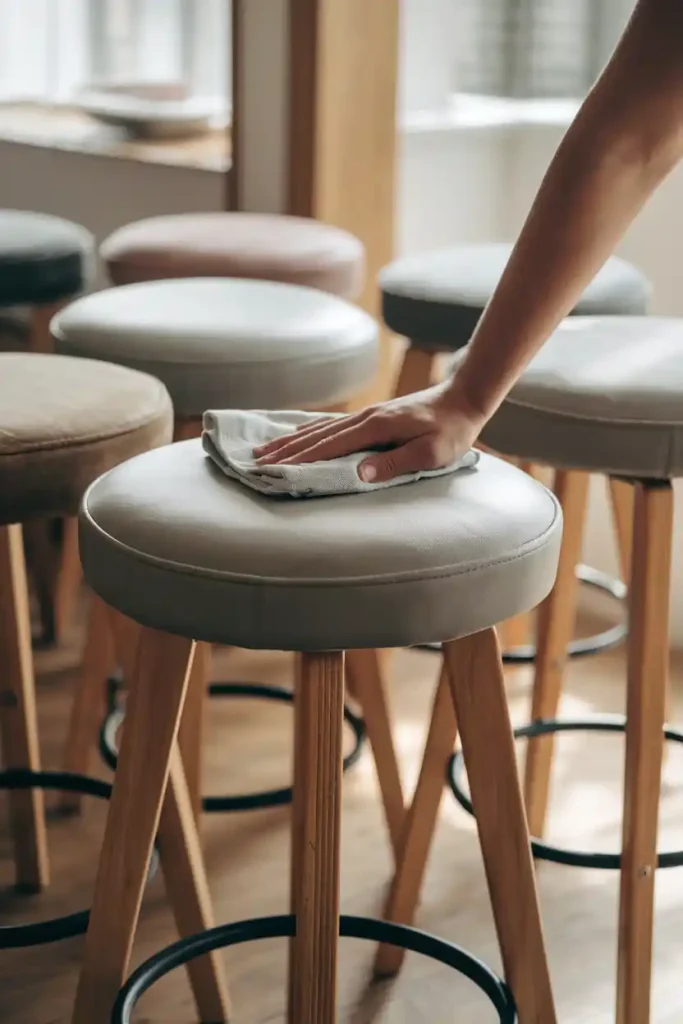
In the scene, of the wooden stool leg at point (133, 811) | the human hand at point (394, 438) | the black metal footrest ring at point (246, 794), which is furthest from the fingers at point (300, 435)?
the black metal footrest ring at point (246, 794)

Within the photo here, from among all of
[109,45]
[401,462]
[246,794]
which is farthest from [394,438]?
[109,45]

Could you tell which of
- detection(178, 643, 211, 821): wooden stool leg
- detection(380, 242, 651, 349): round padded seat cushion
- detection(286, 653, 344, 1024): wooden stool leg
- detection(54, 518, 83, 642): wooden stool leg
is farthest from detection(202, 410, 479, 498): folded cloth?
detection(54, 518, 83, 642): wooden stool leg

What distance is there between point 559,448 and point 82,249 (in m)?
1.03

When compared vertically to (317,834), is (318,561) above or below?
above

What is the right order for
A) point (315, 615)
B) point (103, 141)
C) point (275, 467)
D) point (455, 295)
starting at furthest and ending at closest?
point (103, 141)
point (455, 295)
point (275, 467)
point (315, 615)

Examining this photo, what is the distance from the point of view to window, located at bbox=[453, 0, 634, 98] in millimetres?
2602

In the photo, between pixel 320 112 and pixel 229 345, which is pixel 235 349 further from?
pixel 320 112

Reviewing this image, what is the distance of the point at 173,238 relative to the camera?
1994 millimetres

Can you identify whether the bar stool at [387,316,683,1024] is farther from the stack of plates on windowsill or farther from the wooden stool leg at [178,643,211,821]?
the stack of plates on windowsill

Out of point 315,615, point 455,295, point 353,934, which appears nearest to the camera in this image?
point 315,615

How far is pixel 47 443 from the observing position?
125 cm

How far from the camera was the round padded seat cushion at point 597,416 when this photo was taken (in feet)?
4.13

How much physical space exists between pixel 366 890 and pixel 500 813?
581 millimetres

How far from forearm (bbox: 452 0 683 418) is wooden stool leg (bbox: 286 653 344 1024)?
263 mm
